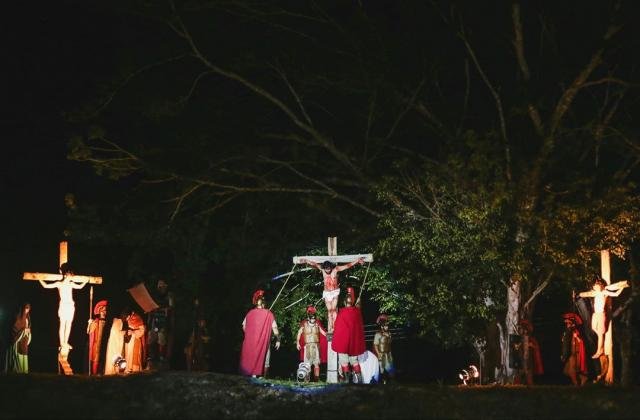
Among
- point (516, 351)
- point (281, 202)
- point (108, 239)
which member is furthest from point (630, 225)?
point (108, 239)

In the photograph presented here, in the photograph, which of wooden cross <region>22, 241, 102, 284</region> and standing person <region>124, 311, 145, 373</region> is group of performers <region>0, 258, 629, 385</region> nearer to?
standing person <region>124, 311, 145, 373</region>

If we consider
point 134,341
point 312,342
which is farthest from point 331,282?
point 134,341

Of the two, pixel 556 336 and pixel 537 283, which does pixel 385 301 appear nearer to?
pixel 537 283

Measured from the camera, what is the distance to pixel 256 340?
1970 cm

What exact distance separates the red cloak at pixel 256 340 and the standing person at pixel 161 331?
1865 millimetres

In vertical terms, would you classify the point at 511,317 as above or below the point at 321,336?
above

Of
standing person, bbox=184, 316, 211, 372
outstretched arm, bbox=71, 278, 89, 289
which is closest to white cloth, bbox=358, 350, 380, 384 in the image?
standing person, bbox=184, 316, 211, 372

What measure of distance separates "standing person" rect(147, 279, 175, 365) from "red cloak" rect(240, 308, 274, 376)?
6.12ft

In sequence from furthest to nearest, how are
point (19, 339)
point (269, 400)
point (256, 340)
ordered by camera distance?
point (256, 340)
point (19, 339)
point (269, 400)

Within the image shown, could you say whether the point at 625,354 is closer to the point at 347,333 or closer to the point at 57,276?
the point at 347,333

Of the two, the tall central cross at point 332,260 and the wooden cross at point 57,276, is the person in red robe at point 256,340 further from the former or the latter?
the wooden cross at point 57,276

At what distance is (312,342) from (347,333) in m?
1.81

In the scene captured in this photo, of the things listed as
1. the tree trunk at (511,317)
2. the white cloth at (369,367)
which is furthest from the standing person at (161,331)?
the tree trunk at (511,317)

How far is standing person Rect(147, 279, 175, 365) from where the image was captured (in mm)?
20500
